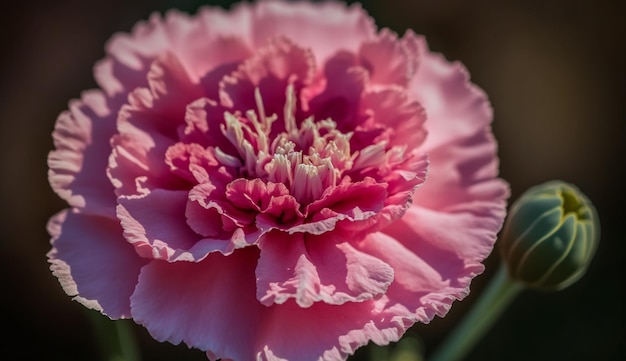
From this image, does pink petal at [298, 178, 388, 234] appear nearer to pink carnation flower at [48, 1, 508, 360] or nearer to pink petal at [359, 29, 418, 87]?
pink carnation flower at [48, 1, 508, 360]

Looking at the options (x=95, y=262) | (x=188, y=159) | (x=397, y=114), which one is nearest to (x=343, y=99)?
(x=397, y=114)

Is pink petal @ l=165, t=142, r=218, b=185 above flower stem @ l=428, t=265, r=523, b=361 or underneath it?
above

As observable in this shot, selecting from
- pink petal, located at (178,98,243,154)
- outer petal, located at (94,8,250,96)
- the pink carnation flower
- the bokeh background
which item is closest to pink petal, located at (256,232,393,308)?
the pink carnation flower

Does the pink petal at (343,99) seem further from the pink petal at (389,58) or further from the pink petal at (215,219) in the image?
the pink petal at (215,219)

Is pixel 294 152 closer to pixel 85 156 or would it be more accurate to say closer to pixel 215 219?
pixel 215 219

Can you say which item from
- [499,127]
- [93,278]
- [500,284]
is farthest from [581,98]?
[93,278]
